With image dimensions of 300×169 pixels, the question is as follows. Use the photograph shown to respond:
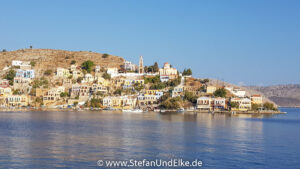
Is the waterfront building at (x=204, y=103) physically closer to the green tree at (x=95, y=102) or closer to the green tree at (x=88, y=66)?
the green tree at (x=95, y=102)

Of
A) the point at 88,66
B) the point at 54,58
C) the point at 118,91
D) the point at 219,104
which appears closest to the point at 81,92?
the point at 118,91

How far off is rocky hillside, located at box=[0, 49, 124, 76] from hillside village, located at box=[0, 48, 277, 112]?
22.6 feet

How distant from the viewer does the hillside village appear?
80125 mm

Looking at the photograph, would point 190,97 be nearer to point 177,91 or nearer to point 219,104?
point 177,91

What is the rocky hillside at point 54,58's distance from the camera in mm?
111463

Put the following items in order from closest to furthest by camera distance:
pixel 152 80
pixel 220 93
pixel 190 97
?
pixel 190 97 < pixel 220 93 < pixel 152 80

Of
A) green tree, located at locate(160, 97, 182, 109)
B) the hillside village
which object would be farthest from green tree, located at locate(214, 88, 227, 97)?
green tree, located at locate(160, 97, 182, 109)

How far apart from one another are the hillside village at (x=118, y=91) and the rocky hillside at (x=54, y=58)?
22.6 ft

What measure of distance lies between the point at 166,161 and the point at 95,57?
3831 inches

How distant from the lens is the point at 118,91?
88.9m

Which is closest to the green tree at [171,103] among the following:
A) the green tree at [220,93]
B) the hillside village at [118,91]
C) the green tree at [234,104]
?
the hillside village at [118,91]

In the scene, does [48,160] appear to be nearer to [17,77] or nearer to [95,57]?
[17,77]

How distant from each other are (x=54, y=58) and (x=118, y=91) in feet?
121

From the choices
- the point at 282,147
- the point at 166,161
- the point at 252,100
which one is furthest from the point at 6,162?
the point at 252,100
